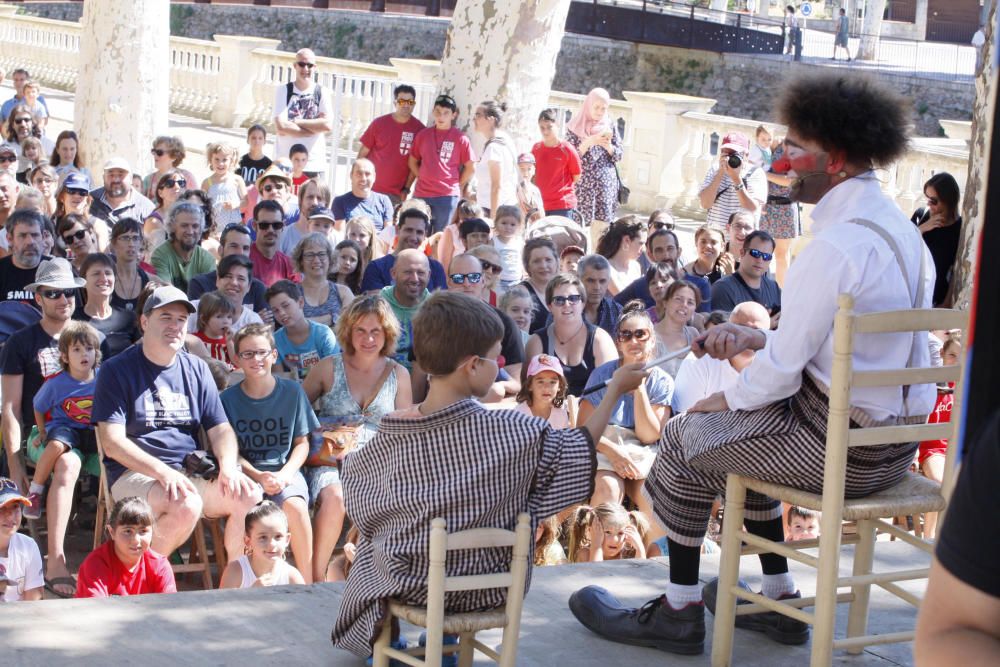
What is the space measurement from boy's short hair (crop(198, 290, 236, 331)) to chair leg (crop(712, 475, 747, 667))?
12.9 ft

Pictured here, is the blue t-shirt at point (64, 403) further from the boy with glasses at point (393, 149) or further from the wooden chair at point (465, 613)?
the boy with glasses at point (393, 149)

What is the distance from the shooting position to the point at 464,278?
7746 mm

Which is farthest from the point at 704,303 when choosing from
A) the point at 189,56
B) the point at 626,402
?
the point at 189,56

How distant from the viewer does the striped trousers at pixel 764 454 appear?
3594 mm

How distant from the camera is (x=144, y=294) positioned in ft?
22.8

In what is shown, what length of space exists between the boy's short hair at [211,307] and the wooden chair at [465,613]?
3816 millimetres

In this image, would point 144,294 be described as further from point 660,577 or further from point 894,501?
point 894,501

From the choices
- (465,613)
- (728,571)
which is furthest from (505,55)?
(465,613)

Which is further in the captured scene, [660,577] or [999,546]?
[660,577]

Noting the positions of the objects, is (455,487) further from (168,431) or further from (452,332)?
(168,431)

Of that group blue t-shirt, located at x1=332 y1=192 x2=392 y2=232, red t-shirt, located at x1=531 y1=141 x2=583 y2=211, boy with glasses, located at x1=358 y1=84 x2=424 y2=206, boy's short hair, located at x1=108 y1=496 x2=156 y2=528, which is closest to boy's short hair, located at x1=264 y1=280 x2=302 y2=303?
boy's short hair, located at x1=108 y1=496 x2=156 y2=528

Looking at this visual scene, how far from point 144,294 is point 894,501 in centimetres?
443

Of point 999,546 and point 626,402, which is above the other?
point 999,546

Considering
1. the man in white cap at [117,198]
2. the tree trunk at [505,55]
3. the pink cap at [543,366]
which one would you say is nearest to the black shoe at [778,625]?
the pink cap at [543,366]
